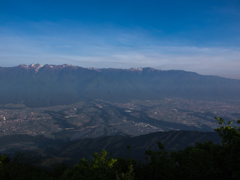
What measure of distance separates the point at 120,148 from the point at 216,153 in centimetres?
8952

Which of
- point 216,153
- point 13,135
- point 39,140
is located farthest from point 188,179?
point 13,135

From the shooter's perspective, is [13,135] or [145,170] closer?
[145,170]

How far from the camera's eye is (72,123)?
7279 inches

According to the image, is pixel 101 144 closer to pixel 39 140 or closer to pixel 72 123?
pixel 39 140

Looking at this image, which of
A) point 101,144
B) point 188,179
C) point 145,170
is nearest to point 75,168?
point 145,170

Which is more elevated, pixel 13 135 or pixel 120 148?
pixel 120 148

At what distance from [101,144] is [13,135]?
93770 millimetres

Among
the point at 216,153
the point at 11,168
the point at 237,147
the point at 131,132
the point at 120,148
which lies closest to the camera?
the point at 237,147

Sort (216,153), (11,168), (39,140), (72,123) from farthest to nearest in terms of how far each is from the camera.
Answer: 1. (72,123)
2. (39,140)
3. (11,168)
4. (216,153)

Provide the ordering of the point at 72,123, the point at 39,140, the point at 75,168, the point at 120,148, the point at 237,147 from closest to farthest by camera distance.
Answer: the point at 237,147, the point at 75,168, the point at 120,148, the point at 39,140, the point at 72,123

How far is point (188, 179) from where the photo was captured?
1803 centimetres

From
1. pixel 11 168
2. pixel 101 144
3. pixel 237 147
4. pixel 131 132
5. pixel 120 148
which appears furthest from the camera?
pixel 131 132

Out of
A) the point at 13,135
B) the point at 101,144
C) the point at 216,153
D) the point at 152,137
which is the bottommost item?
the point at 13,135

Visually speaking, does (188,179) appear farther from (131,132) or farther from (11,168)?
(131,132)
